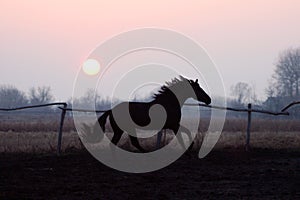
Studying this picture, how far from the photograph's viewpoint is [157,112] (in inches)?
473

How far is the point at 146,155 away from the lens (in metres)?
11.8

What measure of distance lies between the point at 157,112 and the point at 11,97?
112m

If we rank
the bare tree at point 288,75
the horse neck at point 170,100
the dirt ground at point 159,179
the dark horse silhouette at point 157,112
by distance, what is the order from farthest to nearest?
the bare tree at point 288,75 → the horse neck at point 170,100 → the dark horse silhouette at point 157,112 → the dirt ground at point 159,179

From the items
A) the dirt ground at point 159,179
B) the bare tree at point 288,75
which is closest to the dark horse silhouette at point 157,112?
the dirt ground at point 159,179

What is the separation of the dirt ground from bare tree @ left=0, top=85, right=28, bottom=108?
326ft

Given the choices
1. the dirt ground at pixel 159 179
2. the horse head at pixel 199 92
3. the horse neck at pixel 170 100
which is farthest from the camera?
the horse head at pixel 199 92

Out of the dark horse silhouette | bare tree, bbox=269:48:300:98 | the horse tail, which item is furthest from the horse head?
bare tree, bbox=269:48:300:98

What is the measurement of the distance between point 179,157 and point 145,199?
5119 millimetres

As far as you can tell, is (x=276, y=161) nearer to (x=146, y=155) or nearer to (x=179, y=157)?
(x=179, y=157)

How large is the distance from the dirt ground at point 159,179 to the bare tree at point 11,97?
99224 mm

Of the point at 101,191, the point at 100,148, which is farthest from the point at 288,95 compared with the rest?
the point at 101,191

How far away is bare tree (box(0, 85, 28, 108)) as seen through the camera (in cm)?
10906

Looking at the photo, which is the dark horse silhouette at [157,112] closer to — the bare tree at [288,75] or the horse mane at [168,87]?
the horse mane at [168,87]

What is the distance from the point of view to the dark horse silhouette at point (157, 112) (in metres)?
11.7
